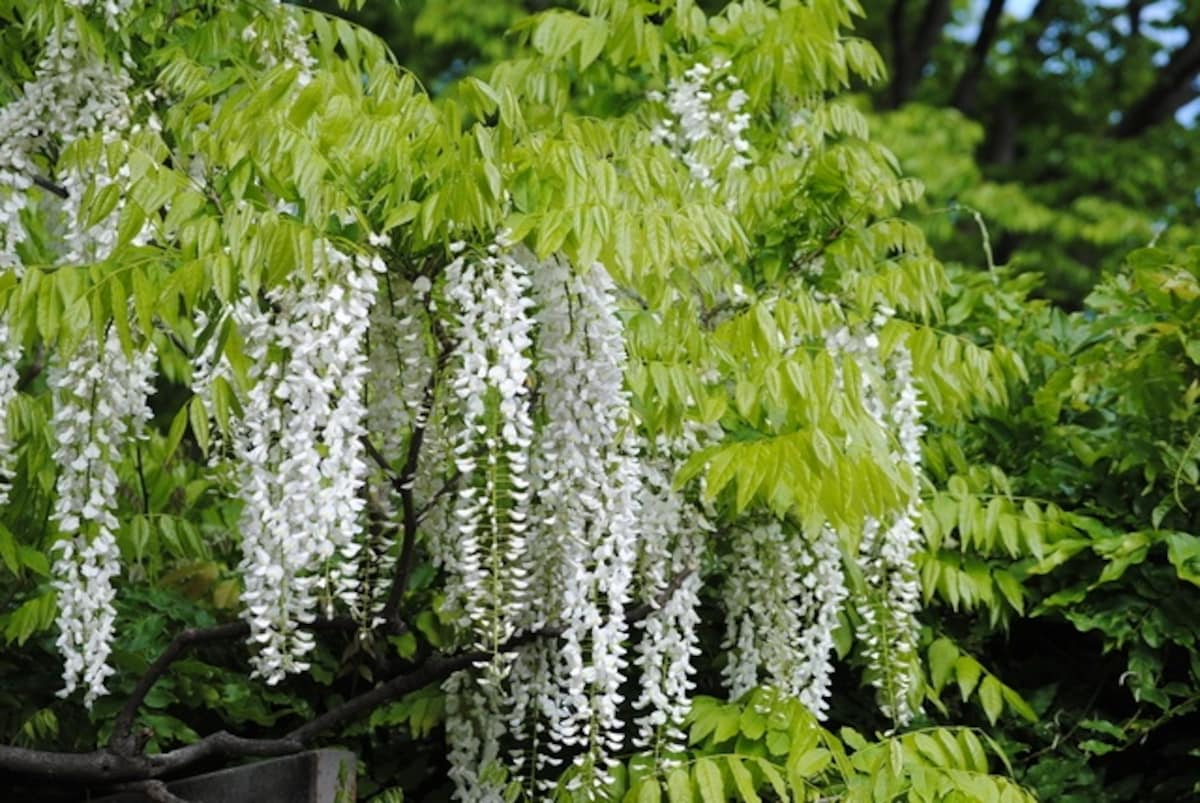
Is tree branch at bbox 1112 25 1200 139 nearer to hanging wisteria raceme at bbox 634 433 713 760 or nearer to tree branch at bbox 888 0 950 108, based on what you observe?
tree branch at bbox 888 0 950 108

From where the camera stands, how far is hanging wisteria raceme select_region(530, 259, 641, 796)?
360 cm

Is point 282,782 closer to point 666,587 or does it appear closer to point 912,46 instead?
point 666,587

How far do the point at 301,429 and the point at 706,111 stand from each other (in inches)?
79.7

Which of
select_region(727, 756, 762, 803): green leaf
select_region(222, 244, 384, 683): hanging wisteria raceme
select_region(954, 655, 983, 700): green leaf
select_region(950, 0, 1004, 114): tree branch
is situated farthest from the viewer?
select_region(950, 0, 1004, 114): tree branch

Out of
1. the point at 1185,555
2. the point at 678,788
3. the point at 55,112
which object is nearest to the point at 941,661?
the point at 1185,555

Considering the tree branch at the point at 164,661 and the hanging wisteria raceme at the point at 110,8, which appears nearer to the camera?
the tree branch at the point at 164,661

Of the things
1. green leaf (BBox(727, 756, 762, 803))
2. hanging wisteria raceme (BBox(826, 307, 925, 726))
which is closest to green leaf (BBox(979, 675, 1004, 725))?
hanging wisteria raceme (BBox(826, 307, 925, 726))

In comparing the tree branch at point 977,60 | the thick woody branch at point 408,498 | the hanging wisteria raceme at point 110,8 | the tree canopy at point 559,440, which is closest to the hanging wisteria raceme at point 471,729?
the tree canopy at point 559,440

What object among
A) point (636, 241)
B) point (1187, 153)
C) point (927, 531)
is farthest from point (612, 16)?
point (1187, 153)

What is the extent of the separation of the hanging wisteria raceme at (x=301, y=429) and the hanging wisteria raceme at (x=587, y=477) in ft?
1.56

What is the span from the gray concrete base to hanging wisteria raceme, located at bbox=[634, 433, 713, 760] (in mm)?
783

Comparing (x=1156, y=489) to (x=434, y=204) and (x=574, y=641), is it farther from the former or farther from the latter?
(x=434, y=204)

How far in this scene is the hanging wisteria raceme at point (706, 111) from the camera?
4773mm

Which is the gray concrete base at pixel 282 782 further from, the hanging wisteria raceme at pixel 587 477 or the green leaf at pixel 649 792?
the green leaf at pixel 649 792
